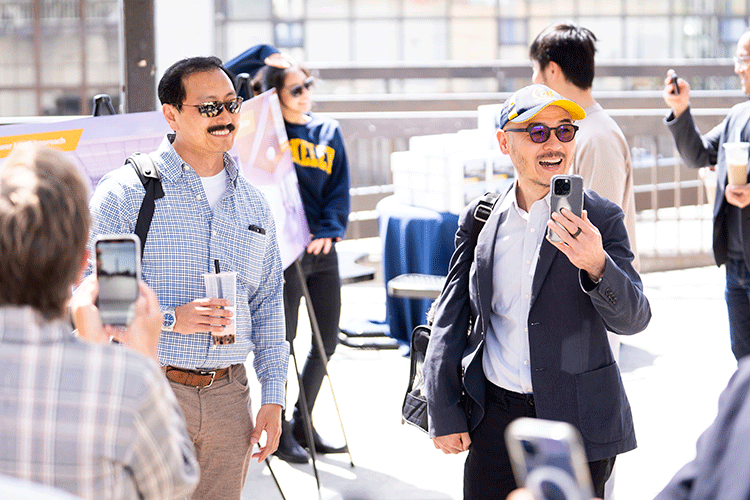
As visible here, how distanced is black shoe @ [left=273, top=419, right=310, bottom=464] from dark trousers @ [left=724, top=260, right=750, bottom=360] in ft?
7.23

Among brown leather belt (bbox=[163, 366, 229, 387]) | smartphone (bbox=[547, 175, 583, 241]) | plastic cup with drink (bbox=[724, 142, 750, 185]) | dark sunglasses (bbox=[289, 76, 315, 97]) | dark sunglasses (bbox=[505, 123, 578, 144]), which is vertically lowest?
brown leather belt (bbox=[163, 366, 229, 387])

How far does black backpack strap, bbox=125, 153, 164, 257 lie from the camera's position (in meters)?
2.58

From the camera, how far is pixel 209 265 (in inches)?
104

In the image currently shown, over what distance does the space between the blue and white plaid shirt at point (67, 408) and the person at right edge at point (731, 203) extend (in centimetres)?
349

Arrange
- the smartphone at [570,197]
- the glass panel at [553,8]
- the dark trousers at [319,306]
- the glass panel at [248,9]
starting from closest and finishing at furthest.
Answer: the smartphone at [570,197], the dark trousers at [319,306], the glass panel at [248,9], the glass panel at [553,8]

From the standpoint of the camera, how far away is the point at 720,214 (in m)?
4.42

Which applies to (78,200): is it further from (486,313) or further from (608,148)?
(608,148)

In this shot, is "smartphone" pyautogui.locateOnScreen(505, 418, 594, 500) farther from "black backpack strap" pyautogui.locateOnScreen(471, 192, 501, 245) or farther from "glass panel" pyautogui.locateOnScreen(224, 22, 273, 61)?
"glass panel" pyautogui.locateOnScreen(224, 22, 273, 61)

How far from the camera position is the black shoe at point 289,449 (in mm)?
4512

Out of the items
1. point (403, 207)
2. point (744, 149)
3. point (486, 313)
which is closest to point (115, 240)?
point (486, 313)

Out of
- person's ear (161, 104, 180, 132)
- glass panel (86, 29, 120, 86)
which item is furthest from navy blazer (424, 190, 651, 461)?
glass panel (86, 29, 120, 86)

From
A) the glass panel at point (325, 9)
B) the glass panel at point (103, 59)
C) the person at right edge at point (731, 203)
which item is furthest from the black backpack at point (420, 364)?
the glass panel at point (325, 9)

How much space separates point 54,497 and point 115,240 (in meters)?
0.70

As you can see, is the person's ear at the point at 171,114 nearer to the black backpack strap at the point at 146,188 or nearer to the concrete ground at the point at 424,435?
the black backpack strap at the point at 146,188
